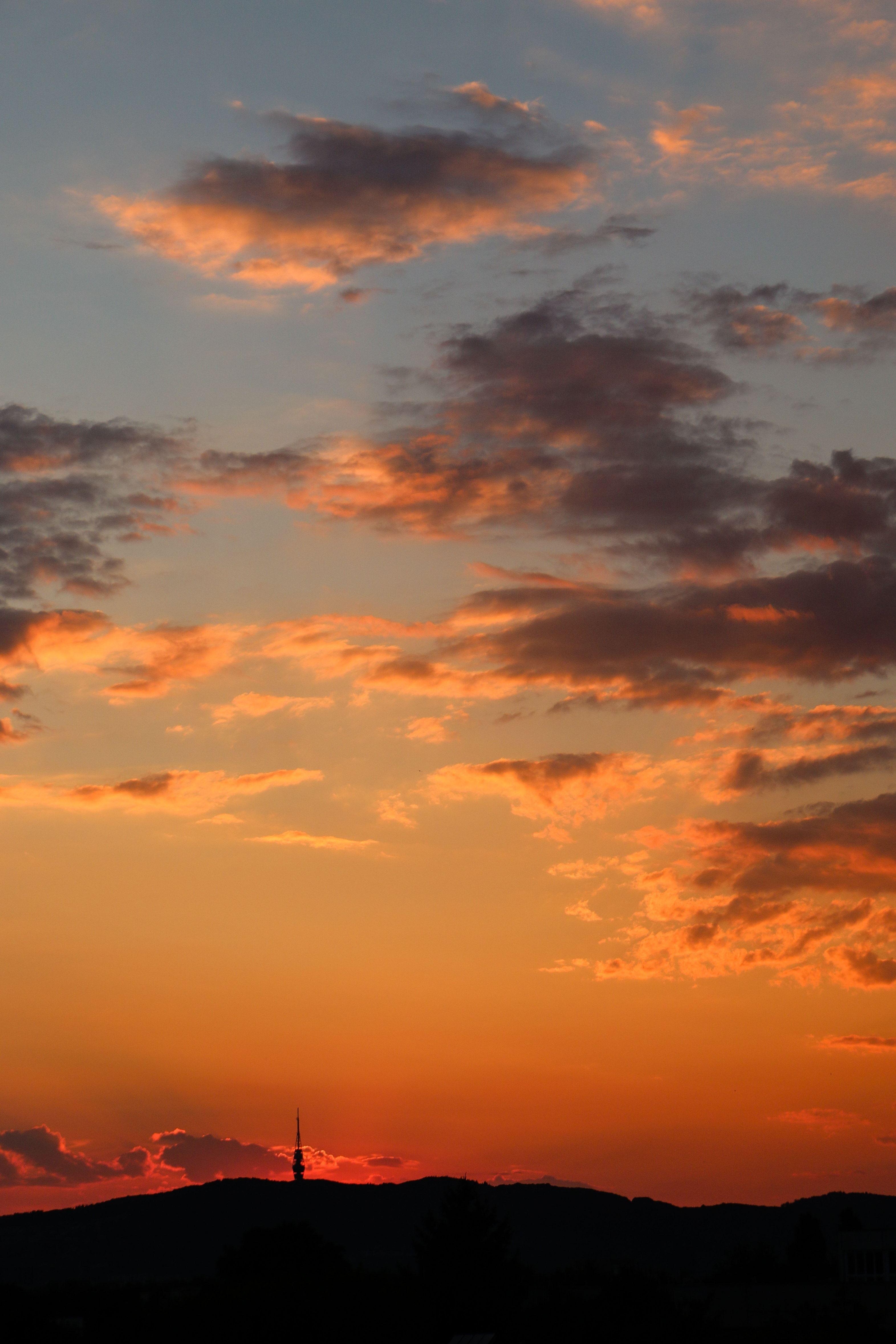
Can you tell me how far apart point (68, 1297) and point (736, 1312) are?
101 meters

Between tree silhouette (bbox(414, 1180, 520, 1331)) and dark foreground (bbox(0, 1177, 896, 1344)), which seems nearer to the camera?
dark foreground (bbox(0, 1177, 896, 1344))

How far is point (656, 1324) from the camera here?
98.5m

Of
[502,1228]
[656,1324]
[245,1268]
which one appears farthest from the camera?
[245,1268]

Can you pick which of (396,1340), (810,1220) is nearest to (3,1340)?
(396,1340)

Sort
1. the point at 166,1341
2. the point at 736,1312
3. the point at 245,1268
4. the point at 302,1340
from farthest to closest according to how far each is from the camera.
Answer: the point at 245,1268 < the point at 166,1341 < the point at 302,1340 < the point at 736,1312

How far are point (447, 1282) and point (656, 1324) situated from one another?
41.9 m

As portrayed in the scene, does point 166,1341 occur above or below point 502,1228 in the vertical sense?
below

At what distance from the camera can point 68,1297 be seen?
601 ft

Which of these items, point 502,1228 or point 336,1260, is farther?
point 336,1260

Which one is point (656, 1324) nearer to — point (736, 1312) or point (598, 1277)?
point (736, 1312)

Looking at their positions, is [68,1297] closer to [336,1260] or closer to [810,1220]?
[336,1260]

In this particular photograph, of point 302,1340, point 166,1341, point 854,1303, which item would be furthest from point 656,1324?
point 166,1341

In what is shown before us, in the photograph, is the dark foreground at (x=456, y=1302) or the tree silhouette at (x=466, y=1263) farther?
the tree silhouette at (x=466, y=1263)

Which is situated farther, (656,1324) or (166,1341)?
(166,1341)
